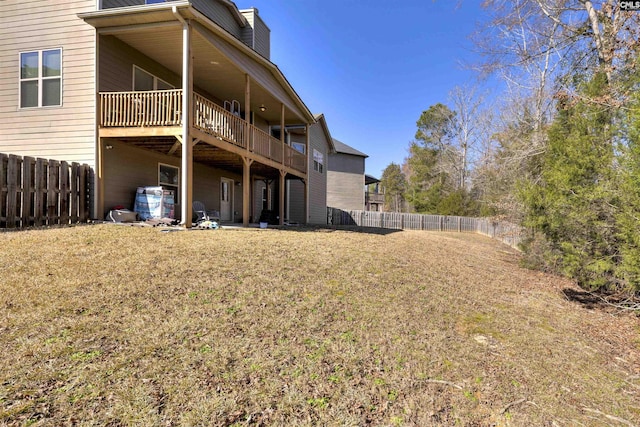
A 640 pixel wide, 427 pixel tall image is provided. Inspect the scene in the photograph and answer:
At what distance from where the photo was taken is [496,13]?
11.9 metres

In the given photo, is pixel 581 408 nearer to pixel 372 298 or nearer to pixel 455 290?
pixel 372 298

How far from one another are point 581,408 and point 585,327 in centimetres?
312

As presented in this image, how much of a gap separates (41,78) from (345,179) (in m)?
23.3

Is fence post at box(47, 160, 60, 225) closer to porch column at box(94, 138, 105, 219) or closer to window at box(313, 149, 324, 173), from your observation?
porch column at box(94, 138, 105, 219)

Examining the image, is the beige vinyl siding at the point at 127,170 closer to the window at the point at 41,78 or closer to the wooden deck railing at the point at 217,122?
the window at the point at 41,78

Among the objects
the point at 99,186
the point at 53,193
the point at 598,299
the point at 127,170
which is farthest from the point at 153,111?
the point at 598,299

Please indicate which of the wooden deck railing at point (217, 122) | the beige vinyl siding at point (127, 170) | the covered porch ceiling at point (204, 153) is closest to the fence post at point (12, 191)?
the beige vinyl siding at point (127, 170)

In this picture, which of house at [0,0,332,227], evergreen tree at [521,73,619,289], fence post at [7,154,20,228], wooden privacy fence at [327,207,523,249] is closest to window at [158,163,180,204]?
house at [0,0,332,227]

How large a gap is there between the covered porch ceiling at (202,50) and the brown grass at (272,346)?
5.39 meters

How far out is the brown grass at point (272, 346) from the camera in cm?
249

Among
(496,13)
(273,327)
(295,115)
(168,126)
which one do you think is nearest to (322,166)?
(295,115)

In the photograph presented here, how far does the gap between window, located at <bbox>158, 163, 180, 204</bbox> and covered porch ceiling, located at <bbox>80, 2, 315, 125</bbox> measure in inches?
125

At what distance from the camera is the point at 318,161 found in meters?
20.5

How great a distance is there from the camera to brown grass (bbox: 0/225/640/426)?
249cm
